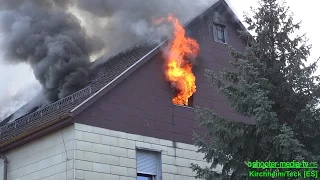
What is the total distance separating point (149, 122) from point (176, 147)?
118 centimetres

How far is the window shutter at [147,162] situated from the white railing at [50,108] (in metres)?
2.31

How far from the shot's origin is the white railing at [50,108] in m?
18.1

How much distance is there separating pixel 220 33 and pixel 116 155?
21.4 ft

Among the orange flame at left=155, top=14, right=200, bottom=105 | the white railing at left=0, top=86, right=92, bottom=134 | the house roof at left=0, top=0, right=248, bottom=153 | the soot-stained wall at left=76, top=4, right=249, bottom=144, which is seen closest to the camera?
the house roof at left=0, top=0, right=248, bottom=153

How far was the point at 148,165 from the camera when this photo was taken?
59.0ft

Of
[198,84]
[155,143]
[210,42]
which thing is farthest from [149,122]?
[210,42]

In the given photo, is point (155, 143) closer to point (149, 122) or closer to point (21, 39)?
point (149, 122)

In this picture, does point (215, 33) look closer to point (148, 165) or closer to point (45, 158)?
point (148, 165)

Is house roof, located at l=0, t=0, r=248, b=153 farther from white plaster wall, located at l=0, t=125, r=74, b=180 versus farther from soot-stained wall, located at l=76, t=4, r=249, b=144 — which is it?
white plaster wall, located at l=0, t=125, r=74, b=180

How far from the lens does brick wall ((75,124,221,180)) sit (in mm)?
16516

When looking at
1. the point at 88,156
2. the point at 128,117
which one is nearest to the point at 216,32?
the point at 128,117

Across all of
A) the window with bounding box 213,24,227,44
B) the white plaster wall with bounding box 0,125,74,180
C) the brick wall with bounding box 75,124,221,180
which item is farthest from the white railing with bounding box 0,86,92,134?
the window with bounding box 213,24,227,44

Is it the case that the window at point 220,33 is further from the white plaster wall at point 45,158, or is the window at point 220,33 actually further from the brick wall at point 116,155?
the white plaster wall at point 45,158

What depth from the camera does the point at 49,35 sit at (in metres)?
22.1
